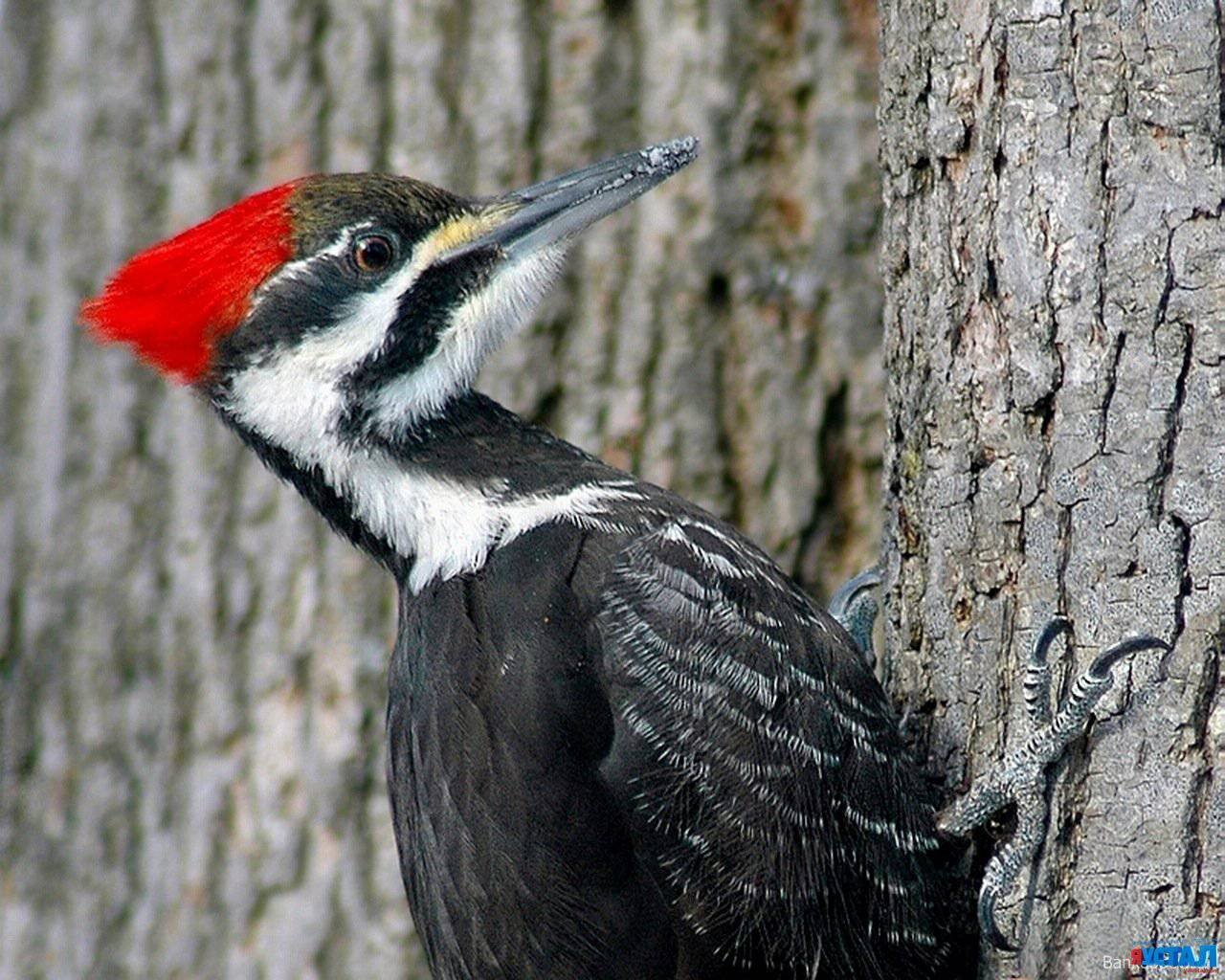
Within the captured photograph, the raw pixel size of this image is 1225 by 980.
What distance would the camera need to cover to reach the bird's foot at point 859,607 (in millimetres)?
3471

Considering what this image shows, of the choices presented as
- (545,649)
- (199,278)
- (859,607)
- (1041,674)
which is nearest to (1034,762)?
(1041,674)

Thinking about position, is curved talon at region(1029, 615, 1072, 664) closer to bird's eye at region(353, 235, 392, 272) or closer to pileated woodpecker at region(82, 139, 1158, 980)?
pileated woodpecker at region(82, 139, 1158, 980)

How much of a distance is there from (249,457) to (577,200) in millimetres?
1446

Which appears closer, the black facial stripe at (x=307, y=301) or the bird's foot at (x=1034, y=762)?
the bird's foot at (x=1034, y=762)

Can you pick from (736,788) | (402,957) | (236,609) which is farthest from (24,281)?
(736,788)

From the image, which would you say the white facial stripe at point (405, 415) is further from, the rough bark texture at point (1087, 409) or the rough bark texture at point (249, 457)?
the rough bark texture at point (249, 457)

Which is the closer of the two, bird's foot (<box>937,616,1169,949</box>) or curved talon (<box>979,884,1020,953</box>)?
bird's foot (<box>937,616,1169,949</box>)

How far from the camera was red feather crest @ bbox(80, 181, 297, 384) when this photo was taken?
110 inches

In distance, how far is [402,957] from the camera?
3.88m

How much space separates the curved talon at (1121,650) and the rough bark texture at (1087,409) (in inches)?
0.7
